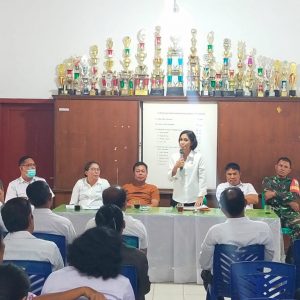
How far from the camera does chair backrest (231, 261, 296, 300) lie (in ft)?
9.75

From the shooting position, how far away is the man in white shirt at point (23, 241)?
3100 millimetres

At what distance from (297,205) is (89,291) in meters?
4.50

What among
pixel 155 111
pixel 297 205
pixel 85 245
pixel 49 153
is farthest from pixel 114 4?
pixel 85 245

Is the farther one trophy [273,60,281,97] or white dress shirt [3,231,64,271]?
trophy [273,60,281,97]

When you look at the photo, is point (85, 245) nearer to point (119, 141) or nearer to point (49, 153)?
point (119, 141)

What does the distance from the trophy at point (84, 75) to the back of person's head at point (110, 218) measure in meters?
3.91

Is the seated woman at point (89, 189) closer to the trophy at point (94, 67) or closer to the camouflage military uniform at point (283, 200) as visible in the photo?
the trophy at point (94, 67)

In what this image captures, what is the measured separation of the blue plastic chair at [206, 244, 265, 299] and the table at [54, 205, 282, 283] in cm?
145

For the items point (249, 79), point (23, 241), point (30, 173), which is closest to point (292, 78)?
point (249, 79)

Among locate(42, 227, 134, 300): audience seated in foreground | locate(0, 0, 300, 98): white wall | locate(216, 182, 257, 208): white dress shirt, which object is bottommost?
locate(216, 182, 257, 208): white dress shirt

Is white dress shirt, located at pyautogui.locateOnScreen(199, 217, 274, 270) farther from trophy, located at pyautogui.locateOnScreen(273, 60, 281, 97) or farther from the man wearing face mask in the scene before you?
trophy, located at pyautogui.locateOnScreen(273, 60, 281, 97)

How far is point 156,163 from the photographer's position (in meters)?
6.98

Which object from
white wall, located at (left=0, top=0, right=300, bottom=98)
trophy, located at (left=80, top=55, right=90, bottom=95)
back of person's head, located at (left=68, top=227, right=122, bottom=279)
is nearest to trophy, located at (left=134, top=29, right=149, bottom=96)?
white wall, located at (left=0, top=0, right=300, bottom=98)

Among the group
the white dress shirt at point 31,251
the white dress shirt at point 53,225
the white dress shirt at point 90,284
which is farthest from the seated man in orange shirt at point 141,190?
the white dress shirt at point 90,284
